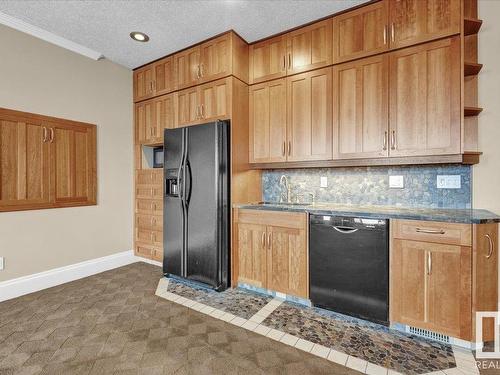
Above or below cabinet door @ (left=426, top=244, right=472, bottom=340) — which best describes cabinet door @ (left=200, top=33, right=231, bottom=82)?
above

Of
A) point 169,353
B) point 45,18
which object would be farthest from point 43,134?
point 169,353

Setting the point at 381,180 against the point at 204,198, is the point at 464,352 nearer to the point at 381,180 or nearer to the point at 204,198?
the point at 381,180

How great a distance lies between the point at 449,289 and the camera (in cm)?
176

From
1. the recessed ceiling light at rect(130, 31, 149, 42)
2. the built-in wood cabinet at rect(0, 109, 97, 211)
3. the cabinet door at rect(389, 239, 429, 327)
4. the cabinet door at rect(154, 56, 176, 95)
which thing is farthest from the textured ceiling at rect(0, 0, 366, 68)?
the cabinet door at rect(389, 239, 429, 327)

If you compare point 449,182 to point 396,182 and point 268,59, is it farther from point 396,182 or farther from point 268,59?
point 268,59

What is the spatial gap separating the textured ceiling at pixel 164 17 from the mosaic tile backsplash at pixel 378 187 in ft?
5.13

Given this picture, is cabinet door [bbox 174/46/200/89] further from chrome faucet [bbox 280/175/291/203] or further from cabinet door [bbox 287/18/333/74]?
chrome faucet [bbox 280/175/291/203]

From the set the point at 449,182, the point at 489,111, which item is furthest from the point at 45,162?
the point at 489,111

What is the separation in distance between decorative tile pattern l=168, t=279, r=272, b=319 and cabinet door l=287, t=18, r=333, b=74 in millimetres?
2381

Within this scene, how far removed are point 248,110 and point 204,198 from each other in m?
1.16

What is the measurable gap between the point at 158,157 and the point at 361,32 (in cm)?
297

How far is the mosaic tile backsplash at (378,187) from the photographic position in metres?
2.21

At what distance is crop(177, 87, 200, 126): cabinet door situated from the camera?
9.98 ft

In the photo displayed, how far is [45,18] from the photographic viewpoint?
2.52 m
